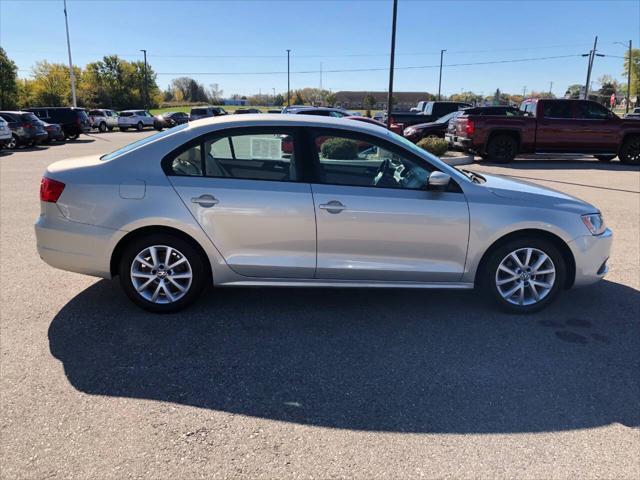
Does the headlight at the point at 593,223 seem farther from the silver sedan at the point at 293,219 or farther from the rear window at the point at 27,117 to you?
the rear window at the point at 27,117

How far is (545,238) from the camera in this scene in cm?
419

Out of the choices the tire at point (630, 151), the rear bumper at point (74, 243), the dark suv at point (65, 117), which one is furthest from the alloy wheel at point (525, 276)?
the dark suv at point (65, 117)

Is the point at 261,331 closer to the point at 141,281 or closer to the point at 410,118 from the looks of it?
the point at 141,281

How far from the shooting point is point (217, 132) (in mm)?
4086

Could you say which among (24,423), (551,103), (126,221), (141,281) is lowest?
(24,423)

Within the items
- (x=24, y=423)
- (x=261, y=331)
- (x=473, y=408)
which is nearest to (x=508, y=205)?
(x=473, y=408)

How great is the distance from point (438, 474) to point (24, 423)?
225 cm

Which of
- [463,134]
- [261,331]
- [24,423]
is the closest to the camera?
[24,423]

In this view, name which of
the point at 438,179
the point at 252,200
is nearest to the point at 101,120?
the point at 252,200

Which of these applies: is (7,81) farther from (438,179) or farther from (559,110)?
(438,179)

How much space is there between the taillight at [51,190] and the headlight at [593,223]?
14.3ft

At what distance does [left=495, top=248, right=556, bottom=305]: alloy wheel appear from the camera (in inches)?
164

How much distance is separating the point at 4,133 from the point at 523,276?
71.5 ft

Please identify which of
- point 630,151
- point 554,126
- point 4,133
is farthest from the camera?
point 4,133
